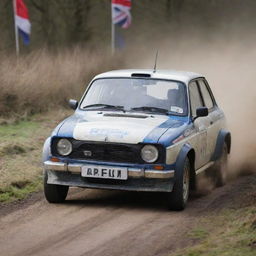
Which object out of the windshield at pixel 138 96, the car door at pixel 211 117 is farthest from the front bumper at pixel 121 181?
the car door at pixel 211 117

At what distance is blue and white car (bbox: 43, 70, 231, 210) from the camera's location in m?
9.88

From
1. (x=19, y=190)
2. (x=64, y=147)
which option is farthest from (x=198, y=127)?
(x=19, y=190)

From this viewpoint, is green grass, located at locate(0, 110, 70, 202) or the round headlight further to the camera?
green grass, located at locate(0, 110, 70, 202)

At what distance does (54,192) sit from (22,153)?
346 cm

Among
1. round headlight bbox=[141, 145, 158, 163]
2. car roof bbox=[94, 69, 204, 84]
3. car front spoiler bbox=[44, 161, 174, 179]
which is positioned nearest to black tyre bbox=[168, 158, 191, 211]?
car front spoiler bbox=[44, 161, 174, 179]

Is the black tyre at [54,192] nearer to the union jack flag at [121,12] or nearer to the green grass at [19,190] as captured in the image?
the green grass at [19,190]

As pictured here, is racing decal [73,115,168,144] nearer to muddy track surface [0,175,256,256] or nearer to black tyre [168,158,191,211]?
black tyre [168,158,191,211]

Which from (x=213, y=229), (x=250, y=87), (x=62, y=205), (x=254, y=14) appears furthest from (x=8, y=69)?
(x=254, y=14)

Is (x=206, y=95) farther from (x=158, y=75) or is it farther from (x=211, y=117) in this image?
(x=158, y=75)

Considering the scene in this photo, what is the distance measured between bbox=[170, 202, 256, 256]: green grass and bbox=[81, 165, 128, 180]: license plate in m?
1.11

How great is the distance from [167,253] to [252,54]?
72.0ft

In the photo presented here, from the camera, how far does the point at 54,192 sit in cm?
1037

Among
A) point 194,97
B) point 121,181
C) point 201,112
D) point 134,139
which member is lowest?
point 121,181

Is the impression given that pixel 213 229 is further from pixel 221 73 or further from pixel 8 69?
pixel 221 73
